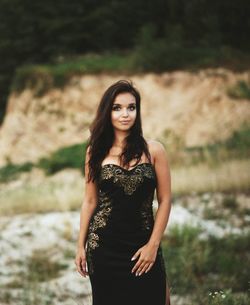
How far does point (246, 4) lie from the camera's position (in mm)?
23266

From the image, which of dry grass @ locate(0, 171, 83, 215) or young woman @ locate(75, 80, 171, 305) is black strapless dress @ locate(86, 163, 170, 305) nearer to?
young woman @ locate(75, 80, 171, 305)

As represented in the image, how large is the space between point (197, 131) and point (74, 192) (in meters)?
12.1

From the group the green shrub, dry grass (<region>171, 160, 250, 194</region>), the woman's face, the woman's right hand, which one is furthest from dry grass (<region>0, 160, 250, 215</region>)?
the woman's face

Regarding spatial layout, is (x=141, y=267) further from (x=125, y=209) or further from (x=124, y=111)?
(x=124, y=111)

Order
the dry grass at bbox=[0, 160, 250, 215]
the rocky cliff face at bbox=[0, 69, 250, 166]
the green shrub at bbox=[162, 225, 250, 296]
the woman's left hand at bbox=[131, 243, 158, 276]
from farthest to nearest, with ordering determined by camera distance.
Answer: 1. the rocky cliff face at bbox=[0, 69, 250, 166]
2. the dry grass at bbox=[0, 160, 250, 215]
3. the green shrub at bbox=[162, 225, 250, 296]
4. the woman's left hand at bbox=[131, 243, 158, 276]

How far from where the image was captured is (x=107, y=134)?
317 cm

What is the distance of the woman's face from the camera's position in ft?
10.1

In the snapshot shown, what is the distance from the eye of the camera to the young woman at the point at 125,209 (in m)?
2.92

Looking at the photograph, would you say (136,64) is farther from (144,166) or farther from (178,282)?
(144,166)

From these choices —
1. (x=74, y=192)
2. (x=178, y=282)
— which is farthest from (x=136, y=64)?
(x=178, y=282)

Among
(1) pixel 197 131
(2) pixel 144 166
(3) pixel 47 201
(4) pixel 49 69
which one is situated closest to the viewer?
(2) pixel 144 166

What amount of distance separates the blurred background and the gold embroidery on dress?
5509 mm

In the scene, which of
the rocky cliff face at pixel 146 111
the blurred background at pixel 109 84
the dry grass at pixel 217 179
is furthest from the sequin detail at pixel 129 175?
the rocky cliff face at pixel 146 111

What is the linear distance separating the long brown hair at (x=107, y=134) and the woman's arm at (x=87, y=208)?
60mm
